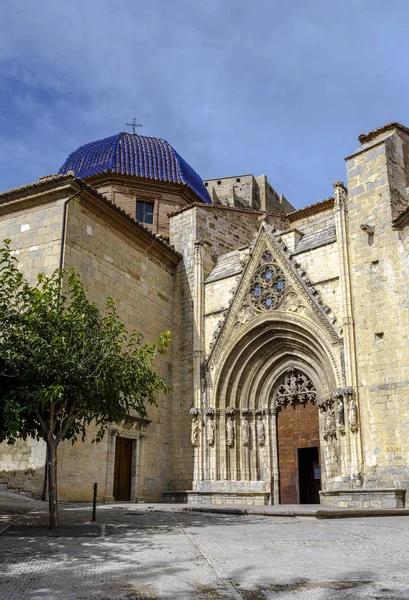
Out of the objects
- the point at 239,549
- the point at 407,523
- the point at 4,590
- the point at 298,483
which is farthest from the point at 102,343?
the point at 298,483

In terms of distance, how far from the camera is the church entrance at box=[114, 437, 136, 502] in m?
14.1

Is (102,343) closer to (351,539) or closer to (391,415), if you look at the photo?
(351,539)

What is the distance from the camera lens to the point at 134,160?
21234mm

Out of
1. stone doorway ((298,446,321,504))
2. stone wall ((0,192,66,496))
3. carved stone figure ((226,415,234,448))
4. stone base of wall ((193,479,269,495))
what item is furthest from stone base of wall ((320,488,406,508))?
stone wall ((0,192,66,496))

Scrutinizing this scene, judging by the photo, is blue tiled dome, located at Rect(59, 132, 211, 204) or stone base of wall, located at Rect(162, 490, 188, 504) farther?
blue tiled dome, located at Rect(59, 132, 211, 204)

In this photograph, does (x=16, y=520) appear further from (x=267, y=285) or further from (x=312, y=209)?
(x=312, y=209)

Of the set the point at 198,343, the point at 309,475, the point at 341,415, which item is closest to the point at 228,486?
the point at 309,475

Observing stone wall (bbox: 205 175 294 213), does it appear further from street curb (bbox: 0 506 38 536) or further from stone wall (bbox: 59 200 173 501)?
street curb (bbox: 0 506 38 536)

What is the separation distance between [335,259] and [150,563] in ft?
33.4

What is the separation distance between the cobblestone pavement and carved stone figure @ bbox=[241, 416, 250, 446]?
23.2ft

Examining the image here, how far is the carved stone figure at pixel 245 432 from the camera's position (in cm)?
1522

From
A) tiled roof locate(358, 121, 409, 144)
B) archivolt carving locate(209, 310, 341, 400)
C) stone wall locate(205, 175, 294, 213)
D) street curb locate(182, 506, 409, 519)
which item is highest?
stone wall locate(205, 175, 294, 213)

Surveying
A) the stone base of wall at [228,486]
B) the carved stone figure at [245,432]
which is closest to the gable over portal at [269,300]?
the carved stone figure at [245,432]

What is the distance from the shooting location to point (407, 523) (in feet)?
27.9
